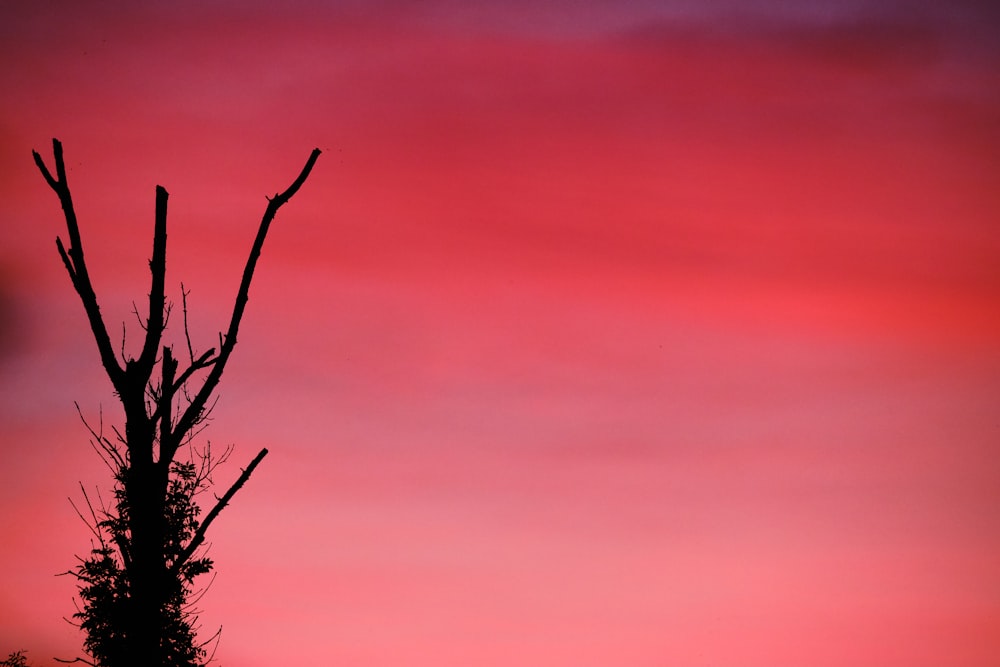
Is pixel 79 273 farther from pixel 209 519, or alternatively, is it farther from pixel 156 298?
pixel 209 519

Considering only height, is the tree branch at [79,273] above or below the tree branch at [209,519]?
above

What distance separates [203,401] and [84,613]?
3.63m

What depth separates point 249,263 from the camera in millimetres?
12531

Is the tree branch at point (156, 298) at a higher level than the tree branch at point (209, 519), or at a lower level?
higher

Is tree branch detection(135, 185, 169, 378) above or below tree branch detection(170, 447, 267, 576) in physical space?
above

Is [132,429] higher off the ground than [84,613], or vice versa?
[132,429]

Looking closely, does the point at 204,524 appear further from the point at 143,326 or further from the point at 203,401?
the point at 143,326

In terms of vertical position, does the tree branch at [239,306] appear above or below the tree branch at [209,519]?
above

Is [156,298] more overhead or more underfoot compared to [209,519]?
more overhead

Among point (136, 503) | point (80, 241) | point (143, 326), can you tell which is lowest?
point (136, 503)

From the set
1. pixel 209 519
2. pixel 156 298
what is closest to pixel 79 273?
pixel 156 298

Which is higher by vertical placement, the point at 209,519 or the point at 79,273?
the point at 79,273

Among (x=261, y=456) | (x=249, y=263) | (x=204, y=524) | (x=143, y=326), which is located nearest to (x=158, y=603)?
(x=204, y=524)

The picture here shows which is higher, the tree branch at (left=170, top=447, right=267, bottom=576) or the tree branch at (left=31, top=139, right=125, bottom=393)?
the tree branch at (left=31, top=139, right=125, bottom=393)
